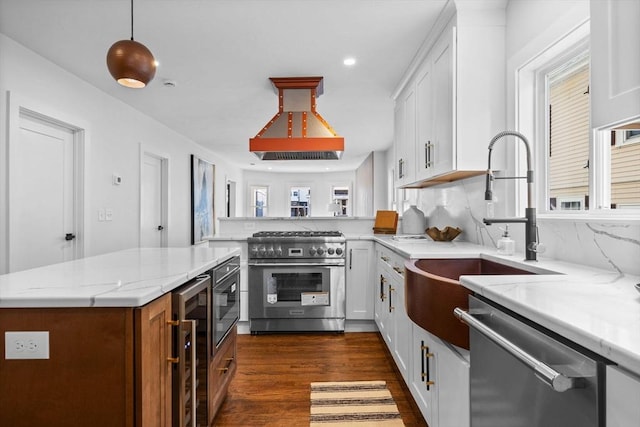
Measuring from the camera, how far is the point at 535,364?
0.77m

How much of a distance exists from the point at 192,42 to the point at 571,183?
8.68ft

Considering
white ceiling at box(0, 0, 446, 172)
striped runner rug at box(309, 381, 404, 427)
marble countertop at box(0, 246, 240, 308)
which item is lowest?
striped runner rug at box(309, 381, 404, 427)

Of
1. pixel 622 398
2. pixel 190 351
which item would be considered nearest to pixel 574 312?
pixel 622 398

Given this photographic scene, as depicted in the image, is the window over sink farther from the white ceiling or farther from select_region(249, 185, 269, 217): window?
select_region(249, 185, 269, 217): window

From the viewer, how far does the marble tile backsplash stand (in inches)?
51.3

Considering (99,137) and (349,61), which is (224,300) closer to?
(349,61)

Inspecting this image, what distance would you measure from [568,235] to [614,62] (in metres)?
0.94

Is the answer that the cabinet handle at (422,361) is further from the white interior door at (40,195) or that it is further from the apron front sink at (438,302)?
the white interior door at (40,195)

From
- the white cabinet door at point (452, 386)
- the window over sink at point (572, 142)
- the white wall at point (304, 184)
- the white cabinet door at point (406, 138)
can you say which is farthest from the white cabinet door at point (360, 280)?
the white wall at point (304, 184)

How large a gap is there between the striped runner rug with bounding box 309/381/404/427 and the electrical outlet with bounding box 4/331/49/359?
Result: 4.50 ft

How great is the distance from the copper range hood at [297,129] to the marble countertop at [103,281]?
1.81 metres

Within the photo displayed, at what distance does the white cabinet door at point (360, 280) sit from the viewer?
3.42 meters

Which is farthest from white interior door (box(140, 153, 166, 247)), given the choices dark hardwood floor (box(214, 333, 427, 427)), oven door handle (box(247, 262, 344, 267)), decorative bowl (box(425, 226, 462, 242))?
decorative bowl (box(425, 226, 462, 242))

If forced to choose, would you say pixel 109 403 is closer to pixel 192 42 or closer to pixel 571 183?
pixel 571 183
